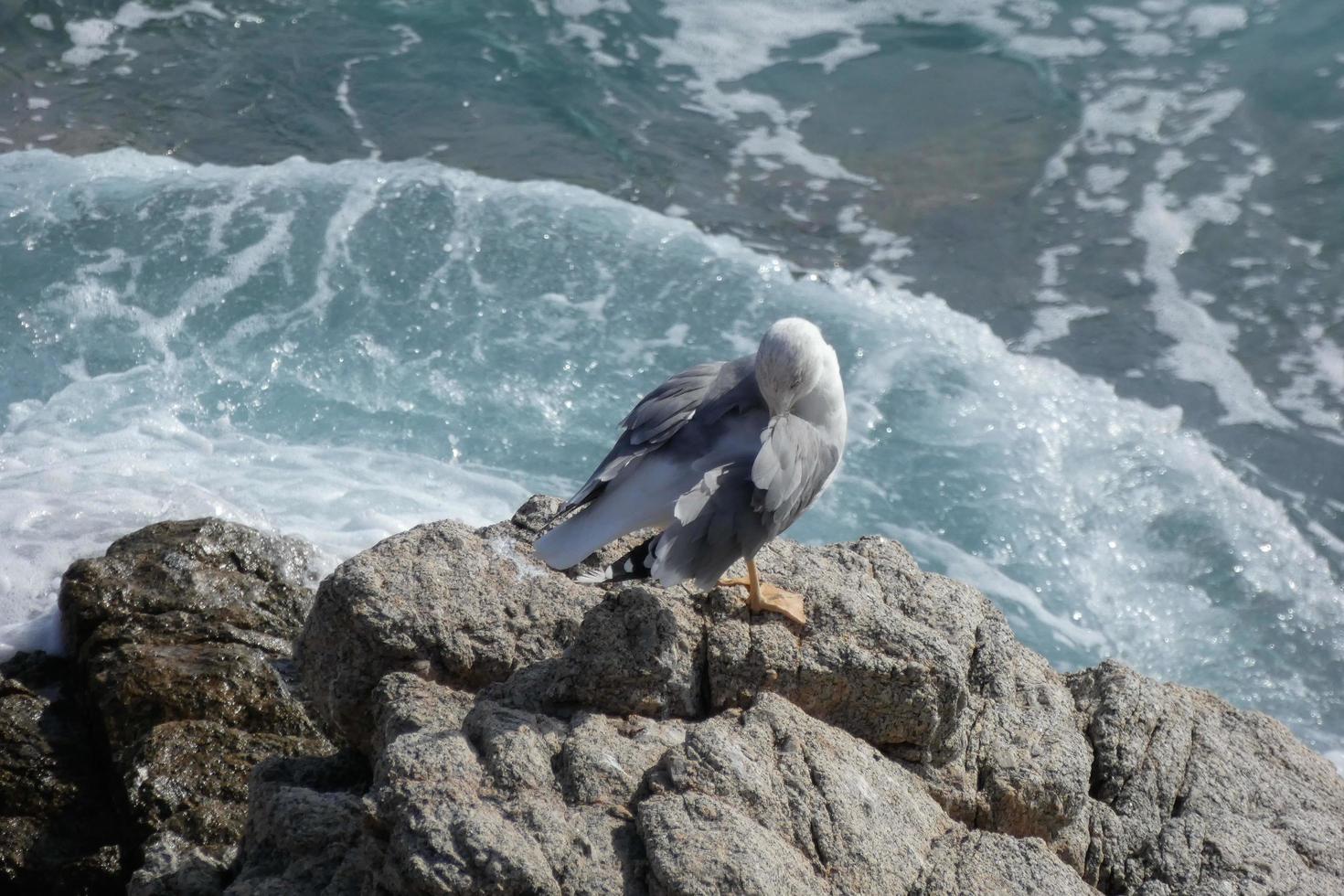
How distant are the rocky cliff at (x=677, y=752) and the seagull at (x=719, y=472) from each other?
0.53 feet

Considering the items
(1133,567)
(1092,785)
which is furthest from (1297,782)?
(1133,567)

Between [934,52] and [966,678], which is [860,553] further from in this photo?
[934,52]

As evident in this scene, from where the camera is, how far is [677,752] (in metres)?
2.96

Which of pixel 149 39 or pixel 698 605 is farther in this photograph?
pixel 149 39

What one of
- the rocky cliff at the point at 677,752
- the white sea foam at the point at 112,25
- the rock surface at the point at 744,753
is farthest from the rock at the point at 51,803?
the white sea foam at the point at 112,25

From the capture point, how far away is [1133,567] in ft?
24.4

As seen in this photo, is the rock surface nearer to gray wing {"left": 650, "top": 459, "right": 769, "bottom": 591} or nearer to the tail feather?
the tail feather

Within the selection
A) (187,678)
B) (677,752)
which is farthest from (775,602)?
(187,678)

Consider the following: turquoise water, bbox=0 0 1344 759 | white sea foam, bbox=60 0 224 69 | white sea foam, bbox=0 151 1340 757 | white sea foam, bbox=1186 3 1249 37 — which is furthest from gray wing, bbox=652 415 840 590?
white sea foam, bbox=1186 3 1249 37

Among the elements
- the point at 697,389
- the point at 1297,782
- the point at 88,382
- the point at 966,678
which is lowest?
the point at 88,382

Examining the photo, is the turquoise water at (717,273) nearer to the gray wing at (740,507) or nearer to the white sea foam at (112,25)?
the white sea foam at (112,25)

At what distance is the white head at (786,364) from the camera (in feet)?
12.6

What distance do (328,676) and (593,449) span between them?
13.8 feet

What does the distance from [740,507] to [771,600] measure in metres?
0.26
